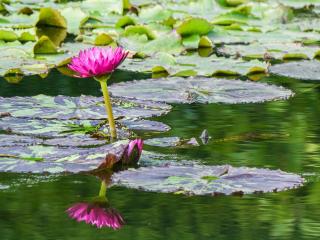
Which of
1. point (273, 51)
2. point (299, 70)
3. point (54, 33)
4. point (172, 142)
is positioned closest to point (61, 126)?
point (172, 142)

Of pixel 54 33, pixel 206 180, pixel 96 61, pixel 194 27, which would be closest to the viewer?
pixel 206 180

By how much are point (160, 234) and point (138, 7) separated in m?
4.33

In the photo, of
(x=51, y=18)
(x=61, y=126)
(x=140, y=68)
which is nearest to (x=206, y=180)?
(x=61, y=126)

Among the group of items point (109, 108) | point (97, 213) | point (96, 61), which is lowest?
point (97, 213)

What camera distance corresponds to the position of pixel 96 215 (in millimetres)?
2211

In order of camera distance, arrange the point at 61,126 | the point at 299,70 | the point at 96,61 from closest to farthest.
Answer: the point at 96,61, the point at 61,126, the point at 299,70

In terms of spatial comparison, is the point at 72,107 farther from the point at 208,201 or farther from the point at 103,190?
the point at 208,201

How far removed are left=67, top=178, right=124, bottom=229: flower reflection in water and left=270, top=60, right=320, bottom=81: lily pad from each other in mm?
1965

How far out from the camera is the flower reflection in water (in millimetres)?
2143

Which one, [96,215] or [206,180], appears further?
[206,180]

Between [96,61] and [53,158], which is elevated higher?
[96,61]

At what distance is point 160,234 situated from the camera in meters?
2.07

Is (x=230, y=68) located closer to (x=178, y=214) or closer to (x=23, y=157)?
(x=23, y=157)

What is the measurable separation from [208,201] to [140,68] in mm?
1981
